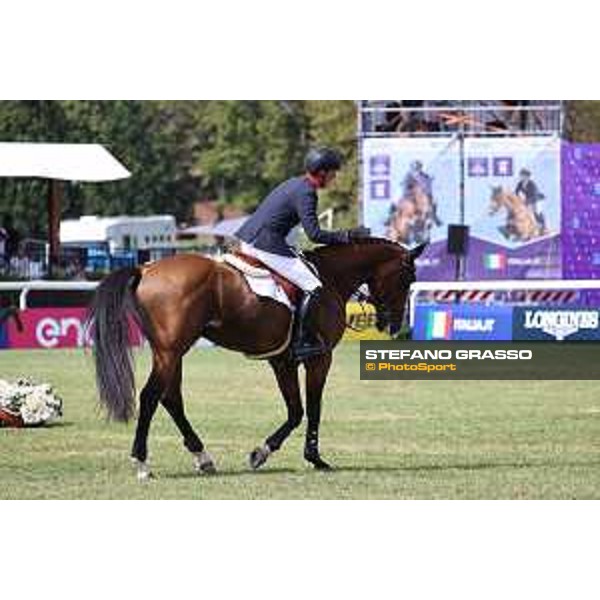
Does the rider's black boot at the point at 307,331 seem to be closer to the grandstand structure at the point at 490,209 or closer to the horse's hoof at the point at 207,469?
the horse's hoof at the point at 207,469

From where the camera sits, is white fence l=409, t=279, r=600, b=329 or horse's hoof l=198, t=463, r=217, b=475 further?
white fence l=409, t=279, r=600, b=329

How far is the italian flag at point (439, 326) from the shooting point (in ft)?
40.9

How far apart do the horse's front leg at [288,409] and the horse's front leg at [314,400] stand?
6 cm

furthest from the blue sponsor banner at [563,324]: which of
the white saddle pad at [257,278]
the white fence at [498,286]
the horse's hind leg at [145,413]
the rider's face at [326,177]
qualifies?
the horse's hind leg at [145,413]

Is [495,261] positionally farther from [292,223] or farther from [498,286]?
[292,223]

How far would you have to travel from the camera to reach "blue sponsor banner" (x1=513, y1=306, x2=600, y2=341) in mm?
12422

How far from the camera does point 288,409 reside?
443 inches

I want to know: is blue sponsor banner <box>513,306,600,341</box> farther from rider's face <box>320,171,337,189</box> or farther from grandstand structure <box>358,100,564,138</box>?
rider's face <box>320,171,337,189</box>

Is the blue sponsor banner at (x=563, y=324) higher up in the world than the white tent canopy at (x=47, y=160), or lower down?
lower down

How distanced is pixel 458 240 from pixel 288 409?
10.4ft

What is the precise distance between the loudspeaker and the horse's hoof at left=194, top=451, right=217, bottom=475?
3539 millimetres

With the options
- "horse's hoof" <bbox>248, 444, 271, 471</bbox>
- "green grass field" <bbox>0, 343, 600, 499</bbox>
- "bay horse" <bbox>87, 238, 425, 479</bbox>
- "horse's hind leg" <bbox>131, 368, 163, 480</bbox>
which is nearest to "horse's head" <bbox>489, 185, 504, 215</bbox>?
"green grass field" <bbox>0, 343, 600, 499</bbox>

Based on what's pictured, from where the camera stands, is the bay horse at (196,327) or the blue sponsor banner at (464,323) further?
the blue sponsor banner at (464,323)
